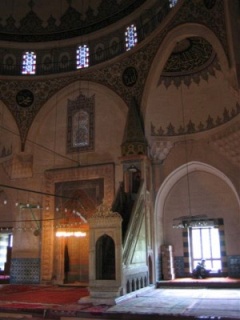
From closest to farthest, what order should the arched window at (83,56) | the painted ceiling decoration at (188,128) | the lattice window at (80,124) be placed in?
the painted ceiling decoration at (188,128), the lattice window at (80,124), the arched window at (83,56)

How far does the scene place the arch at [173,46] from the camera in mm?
8000

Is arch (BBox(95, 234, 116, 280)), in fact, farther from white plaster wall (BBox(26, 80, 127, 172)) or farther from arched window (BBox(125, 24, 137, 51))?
arched window (BBox(125, 24, 137, 51))

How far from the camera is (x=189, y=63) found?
10.8 meters

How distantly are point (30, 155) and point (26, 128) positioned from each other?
88cm

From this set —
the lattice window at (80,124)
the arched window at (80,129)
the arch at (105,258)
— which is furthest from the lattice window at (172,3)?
the arch at (105,258)

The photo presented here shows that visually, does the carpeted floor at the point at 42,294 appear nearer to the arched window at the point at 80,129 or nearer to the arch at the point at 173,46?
the arched window at the point at 80,129

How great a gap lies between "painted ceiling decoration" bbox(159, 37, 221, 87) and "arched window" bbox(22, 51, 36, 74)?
4.39 meters

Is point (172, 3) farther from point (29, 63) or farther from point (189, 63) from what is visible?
point (29, 63)

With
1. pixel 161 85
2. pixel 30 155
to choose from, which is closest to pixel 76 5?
pixel 161 85

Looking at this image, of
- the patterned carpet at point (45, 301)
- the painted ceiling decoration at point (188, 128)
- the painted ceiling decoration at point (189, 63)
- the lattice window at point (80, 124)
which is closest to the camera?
the patterned carpet at point (45, 301)

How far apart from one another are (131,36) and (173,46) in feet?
6.51

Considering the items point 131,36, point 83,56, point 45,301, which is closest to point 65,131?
point 83,56

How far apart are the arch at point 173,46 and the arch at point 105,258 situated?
13.1 feet

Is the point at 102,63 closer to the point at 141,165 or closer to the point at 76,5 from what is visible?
the point at 76,5
